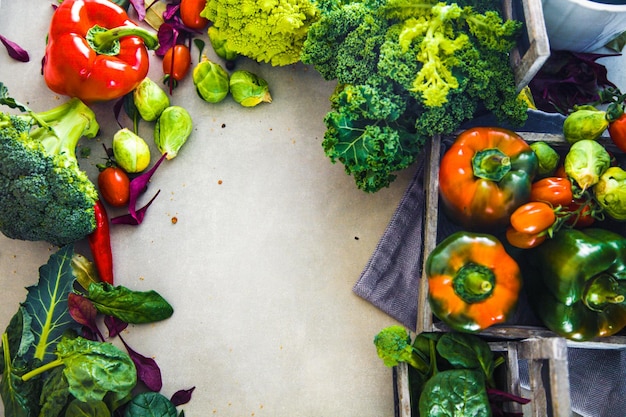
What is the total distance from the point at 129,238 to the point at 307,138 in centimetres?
46

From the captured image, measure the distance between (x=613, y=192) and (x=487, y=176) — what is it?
0.20 metres

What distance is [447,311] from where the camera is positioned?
1.01 meters

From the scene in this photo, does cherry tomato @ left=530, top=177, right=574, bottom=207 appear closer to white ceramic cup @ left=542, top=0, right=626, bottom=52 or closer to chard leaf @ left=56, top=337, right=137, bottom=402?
white ceramic cup @ left=542, top=0, right=626, bottom=52

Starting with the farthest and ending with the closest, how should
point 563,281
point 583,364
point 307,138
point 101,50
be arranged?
point 307,138, point 101,50, point 583,364, point 563,281

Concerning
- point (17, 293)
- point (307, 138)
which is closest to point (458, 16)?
point (307, 138)

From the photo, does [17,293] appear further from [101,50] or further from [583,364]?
[583,364]

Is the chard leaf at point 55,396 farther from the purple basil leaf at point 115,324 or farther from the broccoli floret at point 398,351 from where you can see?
the broccoli floret at point 398,351

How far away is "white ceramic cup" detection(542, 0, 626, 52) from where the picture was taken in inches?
41.8

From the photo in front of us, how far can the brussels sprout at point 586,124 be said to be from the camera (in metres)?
1.04

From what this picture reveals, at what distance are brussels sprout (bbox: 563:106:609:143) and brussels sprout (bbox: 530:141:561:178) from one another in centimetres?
5

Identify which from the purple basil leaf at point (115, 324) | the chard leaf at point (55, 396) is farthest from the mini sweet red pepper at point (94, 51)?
the chard leaf at point (55, 396)

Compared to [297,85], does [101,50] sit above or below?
above

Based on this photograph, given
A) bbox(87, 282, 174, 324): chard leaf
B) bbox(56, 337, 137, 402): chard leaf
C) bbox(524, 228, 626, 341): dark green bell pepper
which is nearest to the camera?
bbox(524, 228, 626, 341): dark green bell pepper

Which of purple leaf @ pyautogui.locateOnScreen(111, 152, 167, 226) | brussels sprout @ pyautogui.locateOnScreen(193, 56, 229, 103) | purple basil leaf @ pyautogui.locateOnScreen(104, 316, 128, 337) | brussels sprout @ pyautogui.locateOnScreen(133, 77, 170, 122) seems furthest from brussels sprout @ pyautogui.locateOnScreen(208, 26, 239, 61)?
purple basil leaf @ pyautogui.locateOnScreen(104, 316, 128, 337)
